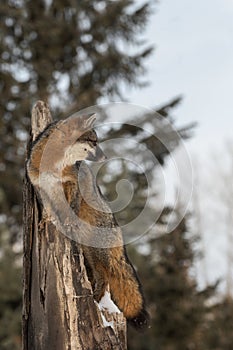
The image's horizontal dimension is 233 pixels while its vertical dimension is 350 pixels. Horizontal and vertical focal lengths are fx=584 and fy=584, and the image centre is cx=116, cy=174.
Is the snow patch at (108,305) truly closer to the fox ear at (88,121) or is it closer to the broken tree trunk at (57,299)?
the broken tree trunk at (57,299)

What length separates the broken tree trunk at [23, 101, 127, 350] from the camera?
A: 392 cm

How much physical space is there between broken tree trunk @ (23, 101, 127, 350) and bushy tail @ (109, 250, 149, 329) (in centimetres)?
9

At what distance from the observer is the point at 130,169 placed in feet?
45.4

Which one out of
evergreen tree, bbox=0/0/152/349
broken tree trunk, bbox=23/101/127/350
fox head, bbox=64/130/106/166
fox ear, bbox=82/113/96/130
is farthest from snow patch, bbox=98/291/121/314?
evergreen tree, bbox=0/0/152/349

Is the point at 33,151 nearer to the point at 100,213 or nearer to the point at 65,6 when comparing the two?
the point at 100,213

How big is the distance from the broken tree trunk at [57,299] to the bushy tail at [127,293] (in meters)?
0.09

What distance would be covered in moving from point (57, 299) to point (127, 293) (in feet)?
1.63

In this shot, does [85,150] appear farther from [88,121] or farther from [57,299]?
[57,299]

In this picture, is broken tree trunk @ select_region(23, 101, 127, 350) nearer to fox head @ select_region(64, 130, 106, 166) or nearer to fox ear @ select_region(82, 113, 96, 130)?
fox head @ select_region(64, 130, 106, 166)

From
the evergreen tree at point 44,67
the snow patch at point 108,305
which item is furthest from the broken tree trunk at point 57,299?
the evergreen tree at point 44,67

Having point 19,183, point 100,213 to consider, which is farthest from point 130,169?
point 100,213

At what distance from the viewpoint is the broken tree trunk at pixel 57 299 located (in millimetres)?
3924

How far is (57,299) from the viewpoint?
155 inches

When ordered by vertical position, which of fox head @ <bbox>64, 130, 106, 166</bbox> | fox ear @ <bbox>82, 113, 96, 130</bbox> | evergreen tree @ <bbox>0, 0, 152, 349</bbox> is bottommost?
fox head @ <bbox>64, 130, 106, 166</bbox>
